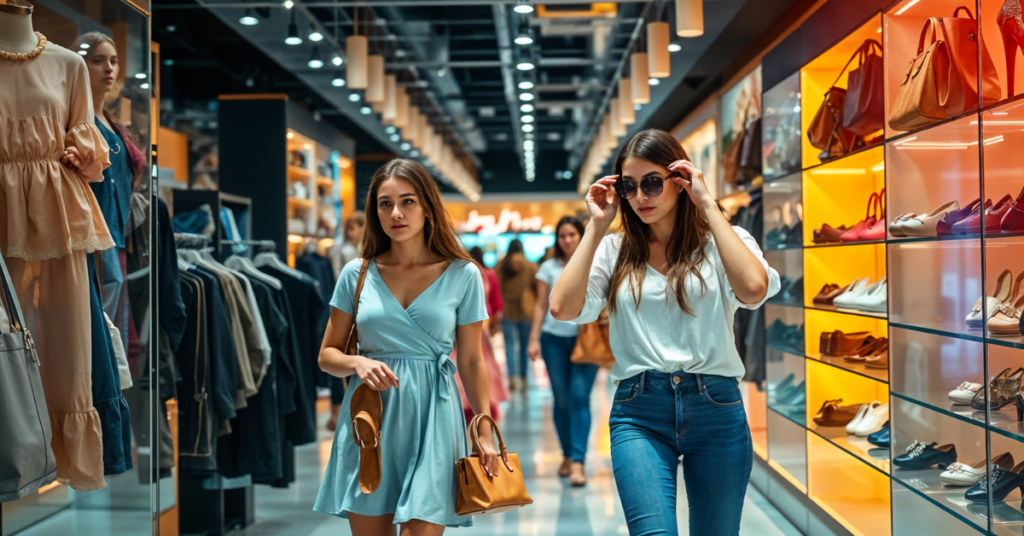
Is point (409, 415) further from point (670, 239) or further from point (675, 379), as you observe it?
point (670, 239)

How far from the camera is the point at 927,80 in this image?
2.79 meters

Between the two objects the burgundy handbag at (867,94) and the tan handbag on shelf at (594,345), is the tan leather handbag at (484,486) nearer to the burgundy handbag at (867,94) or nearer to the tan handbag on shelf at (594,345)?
the burgundy handbag at (867,94)

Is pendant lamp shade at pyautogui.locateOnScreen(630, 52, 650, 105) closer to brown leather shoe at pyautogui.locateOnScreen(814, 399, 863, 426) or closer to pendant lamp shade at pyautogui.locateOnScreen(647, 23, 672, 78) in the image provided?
pendant lamp shade at pyautogui.locateOnScreen(647, 23, 672, 78)

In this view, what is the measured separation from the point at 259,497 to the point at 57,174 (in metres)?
3.20

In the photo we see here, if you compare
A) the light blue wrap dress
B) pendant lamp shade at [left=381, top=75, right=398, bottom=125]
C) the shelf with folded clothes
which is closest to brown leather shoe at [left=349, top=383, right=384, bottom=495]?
the light blue wrap dress

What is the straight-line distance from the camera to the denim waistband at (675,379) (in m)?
2.00

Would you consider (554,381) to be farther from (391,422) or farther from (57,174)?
(57,174)

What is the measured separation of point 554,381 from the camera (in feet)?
17.2

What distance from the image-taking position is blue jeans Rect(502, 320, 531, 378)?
358 inches

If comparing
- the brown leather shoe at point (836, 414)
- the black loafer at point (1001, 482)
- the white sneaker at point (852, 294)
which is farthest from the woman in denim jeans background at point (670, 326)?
the brown leather shoe at point (836, 414)

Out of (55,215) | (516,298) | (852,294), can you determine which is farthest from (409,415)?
(516,298)

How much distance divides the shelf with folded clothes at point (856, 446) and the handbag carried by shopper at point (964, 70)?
4.90 ft

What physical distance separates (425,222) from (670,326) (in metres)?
0.80

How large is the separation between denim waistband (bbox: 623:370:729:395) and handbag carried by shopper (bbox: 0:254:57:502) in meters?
1.41
